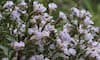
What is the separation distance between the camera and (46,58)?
1368mm

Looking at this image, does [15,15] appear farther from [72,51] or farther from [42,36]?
[72,51]

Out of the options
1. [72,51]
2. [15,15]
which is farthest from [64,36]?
[15,15]

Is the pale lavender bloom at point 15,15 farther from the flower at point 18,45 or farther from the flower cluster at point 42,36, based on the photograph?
Answer: the flower at point 18,45

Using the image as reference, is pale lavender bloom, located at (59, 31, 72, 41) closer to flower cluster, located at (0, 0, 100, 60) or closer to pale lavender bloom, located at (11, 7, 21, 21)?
flower cluster, located at (0, 0, 100, 60)

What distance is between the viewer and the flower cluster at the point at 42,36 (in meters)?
1.35

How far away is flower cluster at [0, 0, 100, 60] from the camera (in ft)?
4.42

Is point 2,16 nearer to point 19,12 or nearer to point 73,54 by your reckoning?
point 19,12

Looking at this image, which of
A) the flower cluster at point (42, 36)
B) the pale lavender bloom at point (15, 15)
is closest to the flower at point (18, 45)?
the flower cluster at point (42, 36)

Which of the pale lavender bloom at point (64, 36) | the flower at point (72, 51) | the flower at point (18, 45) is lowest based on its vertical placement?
the flower at point (18, 45)

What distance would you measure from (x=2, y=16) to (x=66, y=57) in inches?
13.8

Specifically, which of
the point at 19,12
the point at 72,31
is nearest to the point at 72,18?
the point at 72,31

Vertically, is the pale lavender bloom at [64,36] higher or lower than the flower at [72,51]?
higher

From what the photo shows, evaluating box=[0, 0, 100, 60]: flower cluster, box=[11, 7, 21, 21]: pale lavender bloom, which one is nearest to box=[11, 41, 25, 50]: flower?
box=[0, 0, 100, 60]: flower cluster

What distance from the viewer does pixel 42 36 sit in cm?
135
